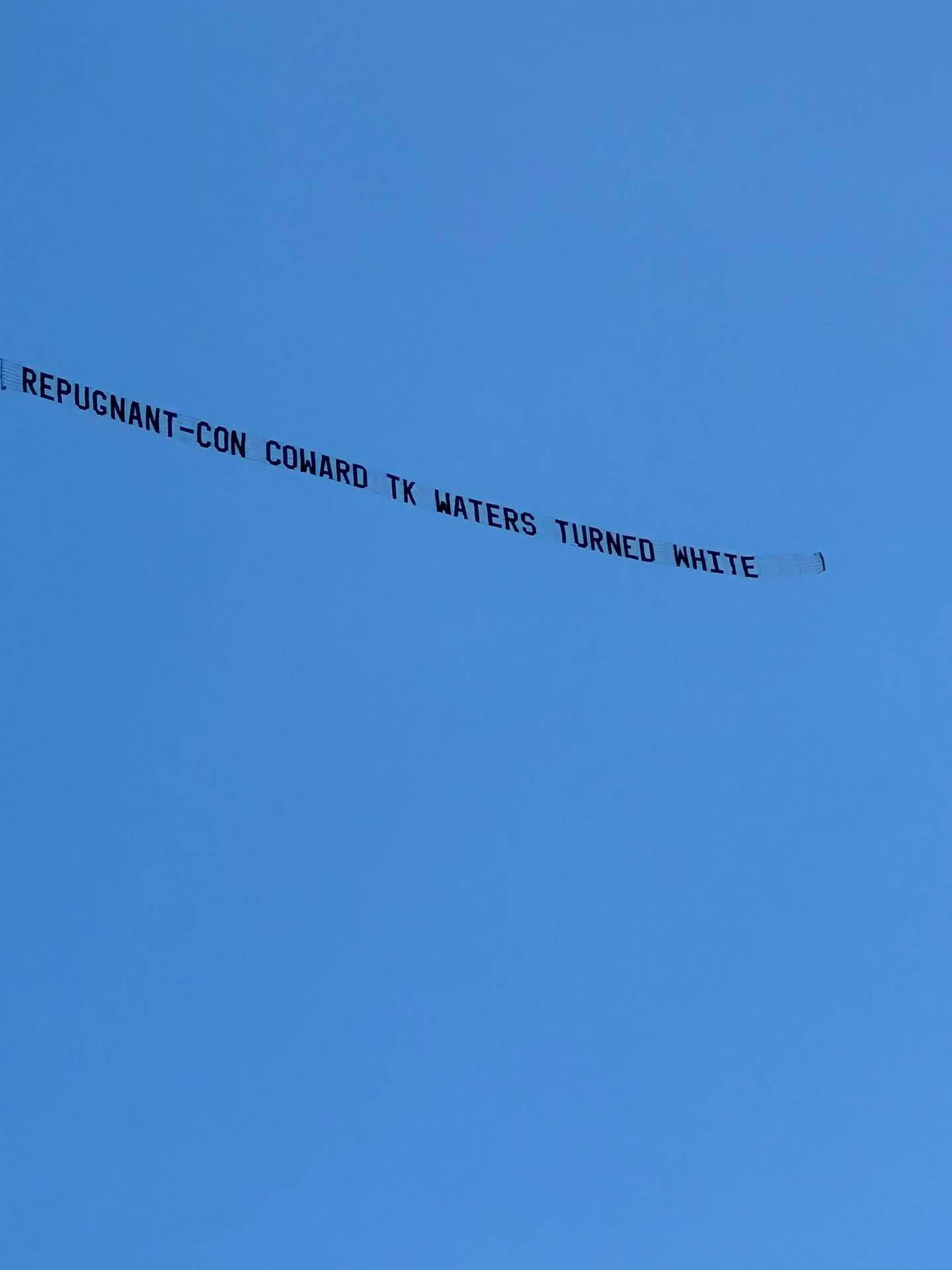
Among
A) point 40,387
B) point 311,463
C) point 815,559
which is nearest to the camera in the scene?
point 40,387

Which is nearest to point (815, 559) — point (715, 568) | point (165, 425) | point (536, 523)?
point (715, 568)

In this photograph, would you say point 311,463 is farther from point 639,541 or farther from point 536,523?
point 639,541

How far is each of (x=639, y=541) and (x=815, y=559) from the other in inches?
34.4

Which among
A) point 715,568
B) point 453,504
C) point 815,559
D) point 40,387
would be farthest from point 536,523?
point 40,387

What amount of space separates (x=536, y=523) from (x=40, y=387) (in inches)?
75.9

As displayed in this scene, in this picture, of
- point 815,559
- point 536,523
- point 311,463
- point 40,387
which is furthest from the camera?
point 815,559

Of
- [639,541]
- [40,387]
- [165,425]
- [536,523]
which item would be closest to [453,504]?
[536,523]

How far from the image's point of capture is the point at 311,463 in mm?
5648

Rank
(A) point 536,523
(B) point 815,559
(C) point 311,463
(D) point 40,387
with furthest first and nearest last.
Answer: (B) point 815,559 → (A) point 536,523 → (C) point 311,463 → (D) point 40,387

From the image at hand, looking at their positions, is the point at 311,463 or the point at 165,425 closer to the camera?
the point at 165,425

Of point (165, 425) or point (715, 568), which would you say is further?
point (715, 568)

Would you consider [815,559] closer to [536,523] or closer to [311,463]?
[536,523]

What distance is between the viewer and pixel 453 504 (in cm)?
596

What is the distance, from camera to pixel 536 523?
6.10 m
